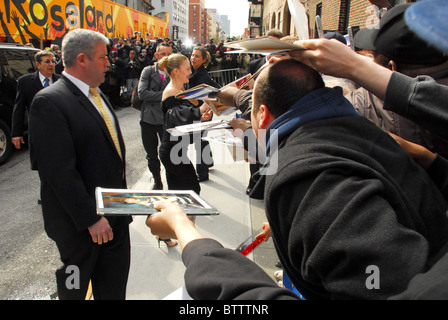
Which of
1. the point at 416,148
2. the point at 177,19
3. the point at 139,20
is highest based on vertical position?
the point at 177,19

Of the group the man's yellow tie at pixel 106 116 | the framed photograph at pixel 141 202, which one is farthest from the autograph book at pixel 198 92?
the framed photograph at pixel 141 202

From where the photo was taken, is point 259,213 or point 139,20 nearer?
point 259,213

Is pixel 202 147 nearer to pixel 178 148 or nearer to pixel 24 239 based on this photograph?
pixel 178 148

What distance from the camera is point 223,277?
2.83 feet

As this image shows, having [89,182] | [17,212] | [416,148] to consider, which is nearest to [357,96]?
[416,148]

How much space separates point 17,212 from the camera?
4227 millimetres

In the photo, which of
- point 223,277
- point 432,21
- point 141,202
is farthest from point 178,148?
point 432,21

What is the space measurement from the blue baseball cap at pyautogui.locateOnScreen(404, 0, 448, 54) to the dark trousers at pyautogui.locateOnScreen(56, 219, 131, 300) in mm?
2030

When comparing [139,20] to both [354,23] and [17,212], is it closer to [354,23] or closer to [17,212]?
[354,23]

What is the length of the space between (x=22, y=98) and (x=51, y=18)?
27.0ft

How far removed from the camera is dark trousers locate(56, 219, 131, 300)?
2.04 m

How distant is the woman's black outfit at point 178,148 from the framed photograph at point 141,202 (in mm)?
1934

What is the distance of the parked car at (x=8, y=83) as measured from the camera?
5.82m
